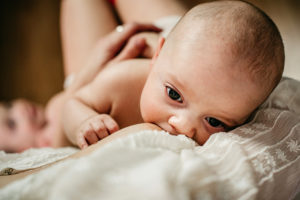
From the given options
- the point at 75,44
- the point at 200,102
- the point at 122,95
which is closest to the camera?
the point at 200,102

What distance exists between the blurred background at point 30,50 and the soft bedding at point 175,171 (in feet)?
4.42

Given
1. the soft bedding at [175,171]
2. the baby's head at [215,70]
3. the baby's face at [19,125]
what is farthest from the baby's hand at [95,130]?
the baby's face at [19,125]

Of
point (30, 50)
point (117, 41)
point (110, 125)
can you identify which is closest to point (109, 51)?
point (117, 41)

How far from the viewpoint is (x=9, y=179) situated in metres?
0.53

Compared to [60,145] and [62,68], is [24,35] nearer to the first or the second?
[62,68]

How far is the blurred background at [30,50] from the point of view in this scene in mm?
1665

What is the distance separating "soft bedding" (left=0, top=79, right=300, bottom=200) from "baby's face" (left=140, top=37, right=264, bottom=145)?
70 mm

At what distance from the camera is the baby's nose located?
0.66m

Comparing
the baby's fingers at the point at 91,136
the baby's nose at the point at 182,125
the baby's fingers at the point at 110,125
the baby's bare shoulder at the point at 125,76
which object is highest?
the baby's bare shoulder at the point at 125,76

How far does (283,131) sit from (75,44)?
1003 mm

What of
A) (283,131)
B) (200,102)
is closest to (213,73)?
(200,102)

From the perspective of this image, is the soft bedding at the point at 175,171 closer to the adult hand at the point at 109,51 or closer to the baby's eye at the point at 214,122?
the baby's eye at the point at 214,122

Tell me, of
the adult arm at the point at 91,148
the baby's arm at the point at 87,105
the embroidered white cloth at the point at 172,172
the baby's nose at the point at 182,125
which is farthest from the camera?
the baby's arm at the point at 87,105

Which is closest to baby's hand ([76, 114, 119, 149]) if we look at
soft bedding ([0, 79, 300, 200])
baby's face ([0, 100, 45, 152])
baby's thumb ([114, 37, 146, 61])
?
soft bedding ([0, 79, 300, 200])
